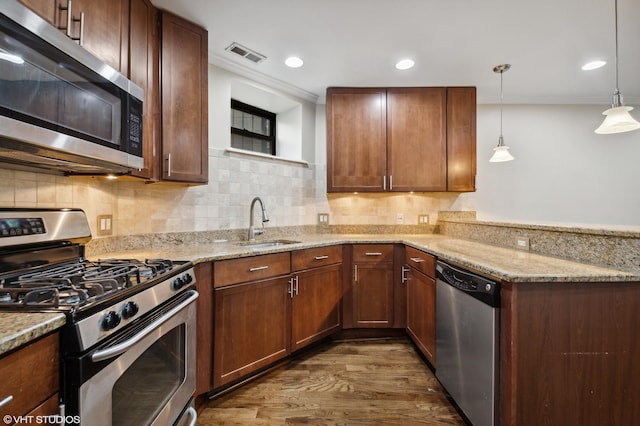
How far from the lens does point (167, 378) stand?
49.5 inches

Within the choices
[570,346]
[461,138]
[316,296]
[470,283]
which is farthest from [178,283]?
[461,138]

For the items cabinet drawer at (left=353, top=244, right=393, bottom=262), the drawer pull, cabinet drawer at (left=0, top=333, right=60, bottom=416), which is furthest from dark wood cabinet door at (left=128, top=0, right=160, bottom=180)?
cabinet drawer at (left=353, top=244, right=393, bottom=262)

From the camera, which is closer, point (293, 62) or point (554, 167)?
point (293, 62)

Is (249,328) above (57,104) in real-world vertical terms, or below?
below

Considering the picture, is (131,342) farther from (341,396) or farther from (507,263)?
(507,263)

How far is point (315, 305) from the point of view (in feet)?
7.26

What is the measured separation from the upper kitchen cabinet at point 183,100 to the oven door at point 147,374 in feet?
2.81

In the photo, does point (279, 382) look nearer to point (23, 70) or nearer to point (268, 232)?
point (268, 232)

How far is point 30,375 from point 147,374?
52 cm

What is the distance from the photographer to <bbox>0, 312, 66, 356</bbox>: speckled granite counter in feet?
1.98

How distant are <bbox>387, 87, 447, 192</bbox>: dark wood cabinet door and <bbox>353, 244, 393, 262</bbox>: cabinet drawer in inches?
25.6

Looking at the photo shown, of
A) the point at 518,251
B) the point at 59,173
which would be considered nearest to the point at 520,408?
the point at 518,251

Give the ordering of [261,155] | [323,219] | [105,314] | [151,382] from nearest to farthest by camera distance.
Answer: [105,314] → [151,382] → [261,155] → [323,219]

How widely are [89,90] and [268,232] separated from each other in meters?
1.72
